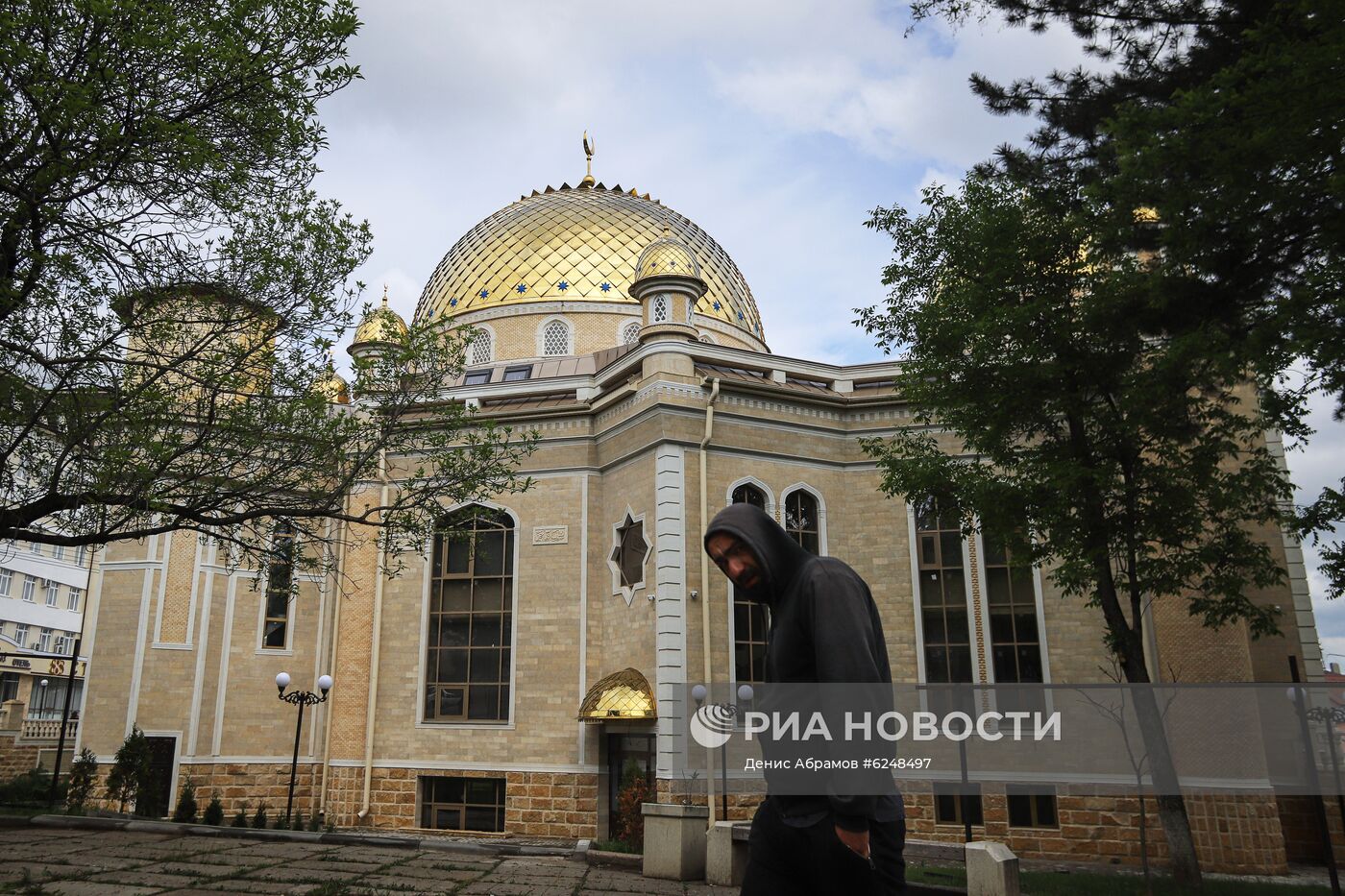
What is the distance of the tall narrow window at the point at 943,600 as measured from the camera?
16.8 meters

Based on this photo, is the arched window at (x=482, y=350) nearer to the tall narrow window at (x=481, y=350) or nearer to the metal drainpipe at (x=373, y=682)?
the tall narrow window at (x=481, y=350)

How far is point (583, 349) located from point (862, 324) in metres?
11.0

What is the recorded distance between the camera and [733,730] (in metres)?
15.3

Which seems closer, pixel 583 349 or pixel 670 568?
pixel 670 568

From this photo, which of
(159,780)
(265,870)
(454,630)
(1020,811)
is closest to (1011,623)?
(1020,811)

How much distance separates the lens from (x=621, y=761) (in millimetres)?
16703

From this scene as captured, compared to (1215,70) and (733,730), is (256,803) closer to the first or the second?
(733,730)

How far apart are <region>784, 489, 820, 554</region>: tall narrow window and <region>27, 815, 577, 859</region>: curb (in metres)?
6.90

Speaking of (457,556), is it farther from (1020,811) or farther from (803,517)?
(1020,811)

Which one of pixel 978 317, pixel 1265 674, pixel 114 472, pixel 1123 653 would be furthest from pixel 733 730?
pixel 114 472

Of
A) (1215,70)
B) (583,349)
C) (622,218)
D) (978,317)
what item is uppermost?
(622,218)

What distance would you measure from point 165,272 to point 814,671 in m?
7.68

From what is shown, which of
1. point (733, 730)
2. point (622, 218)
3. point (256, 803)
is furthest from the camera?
point (622, 218)

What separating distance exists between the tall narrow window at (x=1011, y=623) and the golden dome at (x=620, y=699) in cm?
602
